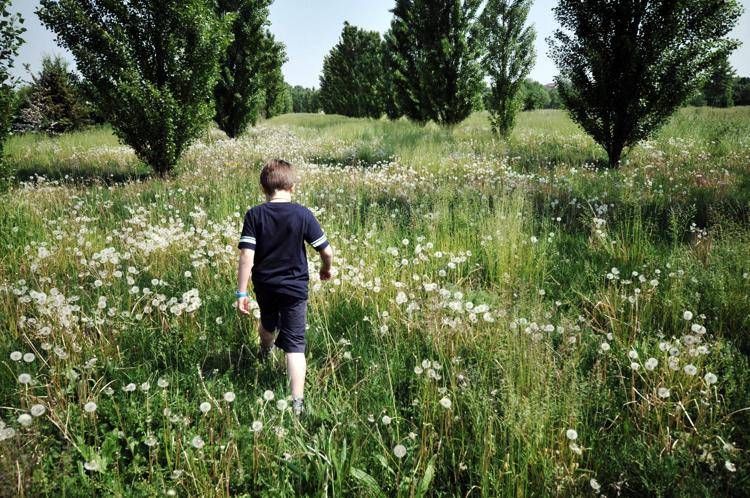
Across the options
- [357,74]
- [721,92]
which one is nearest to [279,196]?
[357,74]

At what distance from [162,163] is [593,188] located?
31.4ft

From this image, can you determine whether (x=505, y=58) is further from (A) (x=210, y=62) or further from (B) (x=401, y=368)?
(B) (x=401, y=368)

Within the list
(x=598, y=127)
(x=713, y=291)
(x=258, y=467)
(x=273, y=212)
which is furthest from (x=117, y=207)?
(x=598, y=127)

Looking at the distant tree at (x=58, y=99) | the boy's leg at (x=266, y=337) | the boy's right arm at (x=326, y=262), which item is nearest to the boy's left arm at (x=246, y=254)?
the boy's leg at (x=266, y=337)

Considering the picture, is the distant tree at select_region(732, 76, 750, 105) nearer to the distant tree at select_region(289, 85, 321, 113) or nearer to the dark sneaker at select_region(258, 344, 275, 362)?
the distant tree at select_region(289, 85, 321, 113)

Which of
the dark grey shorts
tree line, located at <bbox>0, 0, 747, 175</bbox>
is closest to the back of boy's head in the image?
the dark grey shorts

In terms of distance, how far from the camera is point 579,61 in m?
10.8

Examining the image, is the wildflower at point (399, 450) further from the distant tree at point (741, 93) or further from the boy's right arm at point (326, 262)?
the distant tree at point (741, 93)

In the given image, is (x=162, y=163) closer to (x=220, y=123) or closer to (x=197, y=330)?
(x=197, y=330)

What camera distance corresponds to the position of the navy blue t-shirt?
2861 millimetres

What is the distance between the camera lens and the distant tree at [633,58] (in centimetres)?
945

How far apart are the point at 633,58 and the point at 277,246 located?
10818 millimetres

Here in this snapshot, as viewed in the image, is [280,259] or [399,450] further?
[280,259]

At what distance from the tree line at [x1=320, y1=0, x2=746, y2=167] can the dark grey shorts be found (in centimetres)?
1053
